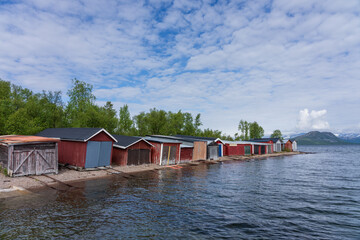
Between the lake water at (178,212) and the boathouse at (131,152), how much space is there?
29.8 feet

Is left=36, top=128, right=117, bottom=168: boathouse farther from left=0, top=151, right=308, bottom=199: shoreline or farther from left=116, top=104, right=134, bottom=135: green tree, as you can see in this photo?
left=116, top=104, right=134, bottom=135: green tree

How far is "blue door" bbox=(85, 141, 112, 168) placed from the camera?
89.3 feet

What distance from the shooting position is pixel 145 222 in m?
13.3

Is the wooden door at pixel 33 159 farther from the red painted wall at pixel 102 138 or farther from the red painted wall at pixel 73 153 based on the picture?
the red painted wall at pixel 102 138

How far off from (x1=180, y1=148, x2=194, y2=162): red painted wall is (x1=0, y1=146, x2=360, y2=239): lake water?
60.7ft

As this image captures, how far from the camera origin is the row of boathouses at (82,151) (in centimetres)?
2177

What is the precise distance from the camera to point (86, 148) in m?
26.8

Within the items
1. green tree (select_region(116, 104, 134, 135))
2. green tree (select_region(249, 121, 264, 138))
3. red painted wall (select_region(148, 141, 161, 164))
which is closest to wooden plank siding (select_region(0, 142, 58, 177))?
red painted wall (select_region(148, 141, 161, 164))

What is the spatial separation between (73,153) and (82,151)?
1.96m

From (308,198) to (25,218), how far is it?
2292 cm

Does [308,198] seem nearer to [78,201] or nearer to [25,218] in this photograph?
[78,201]

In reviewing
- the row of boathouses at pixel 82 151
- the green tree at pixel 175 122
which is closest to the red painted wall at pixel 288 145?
the green tree at pixel 175 122

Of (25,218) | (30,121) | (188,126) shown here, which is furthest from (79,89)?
(25,218)

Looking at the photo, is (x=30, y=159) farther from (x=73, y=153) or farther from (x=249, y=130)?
(x=249, y=130)
